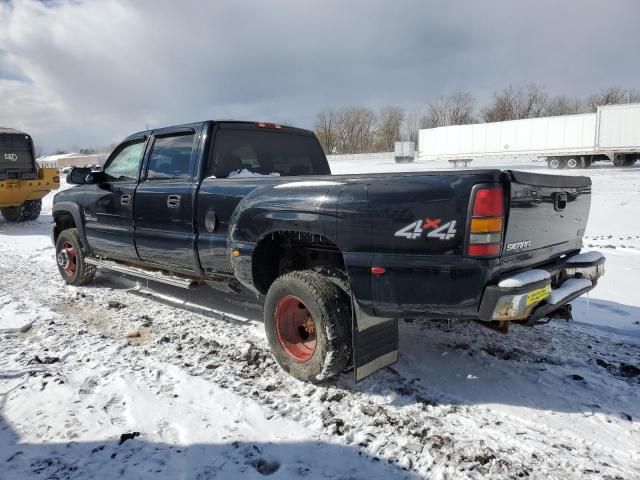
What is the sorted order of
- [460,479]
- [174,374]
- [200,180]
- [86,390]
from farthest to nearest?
[200,180] < [174,374] < [86,390] < [460,479]

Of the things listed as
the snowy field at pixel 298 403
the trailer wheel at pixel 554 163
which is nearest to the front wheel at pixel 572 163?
the trailer wheel at pixel 554 163

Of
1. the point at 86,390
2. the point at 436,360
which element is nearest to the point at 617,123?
the point at 436,360

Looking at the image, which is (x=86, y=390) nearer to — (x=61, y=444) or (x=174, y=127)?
(x=61, y=444)

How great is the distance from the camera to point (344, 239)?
293 cm

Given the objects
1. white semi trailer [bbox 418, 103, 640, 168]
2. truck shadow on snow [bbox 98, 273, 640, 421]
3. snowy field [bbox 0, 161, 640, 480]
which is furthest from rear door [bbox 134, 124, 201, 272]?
white semi trailer [bbox 418, 103, 640, 168]

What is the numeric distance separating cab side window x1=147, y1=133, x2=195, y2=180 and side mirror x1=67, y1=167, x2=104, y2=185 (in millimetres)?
1030

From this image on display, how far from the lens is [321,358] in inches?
123

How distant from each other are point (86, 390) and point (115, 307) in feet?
6.57

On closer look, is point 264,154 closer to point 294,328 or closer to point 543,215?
point 294,328

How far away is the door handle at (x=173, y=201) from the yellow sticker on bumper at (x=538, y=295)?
2.98 metres

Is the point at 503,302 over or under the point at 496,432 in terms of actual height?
over

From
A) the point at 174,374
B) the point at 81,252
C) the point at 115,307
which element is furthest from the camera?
the point at 81,252

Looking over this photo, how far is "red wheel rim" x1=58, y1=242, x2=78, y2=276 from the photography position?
6062 mm

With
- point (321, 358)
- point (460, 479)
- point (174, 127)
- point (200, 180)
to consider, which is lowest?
point (460, 479)
